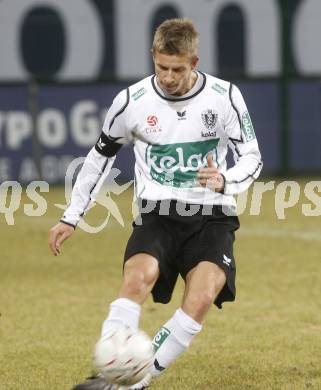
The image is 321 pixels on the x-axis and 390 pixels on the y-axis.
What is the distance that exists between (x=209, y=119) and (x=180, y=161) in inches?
11.6

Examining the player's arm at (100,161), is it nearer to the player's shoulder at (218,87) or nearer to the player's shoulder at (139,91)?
the player's shoulder at (139,91)

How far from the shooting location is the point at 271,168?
69.5ft

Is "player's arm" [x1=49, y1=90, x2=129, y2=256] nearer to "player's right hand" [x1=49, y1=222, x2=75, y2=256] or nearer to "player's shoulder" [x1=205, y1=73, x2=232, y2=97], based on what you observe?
"player's right hand" [x1=49, y1=222, x2=75, y2=256]

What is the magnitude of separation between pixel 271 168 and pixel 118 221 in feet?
18.5

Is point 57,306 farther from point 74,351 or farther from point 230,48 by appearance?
point 230,48

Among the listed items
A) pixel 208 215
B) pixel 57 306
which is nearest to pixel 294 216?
pixel 57 306

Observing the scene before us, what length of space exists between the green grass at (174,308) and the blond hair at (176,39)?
202 cm

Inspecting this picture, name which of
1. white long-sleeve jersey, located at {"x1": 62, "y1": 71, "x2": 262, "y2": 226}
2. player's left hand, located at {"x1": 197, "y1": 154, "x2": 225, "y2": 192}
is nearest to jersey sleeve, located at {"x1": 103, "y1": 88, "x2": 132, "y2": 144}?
Result: white long-sleeve jersey, located at {"x1": 62, "y1": 71, "x2": 262, "y2": 226}

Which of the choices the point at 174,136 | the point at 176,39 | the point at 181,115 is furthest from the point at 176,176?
the point at 176,39

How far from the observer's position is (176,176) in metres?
7.04

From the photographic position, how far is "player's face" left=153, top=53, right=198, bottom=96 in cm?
666

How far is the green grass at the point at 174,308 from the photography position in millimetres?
7617

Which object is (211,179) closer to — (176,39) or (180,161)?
(180,161)
